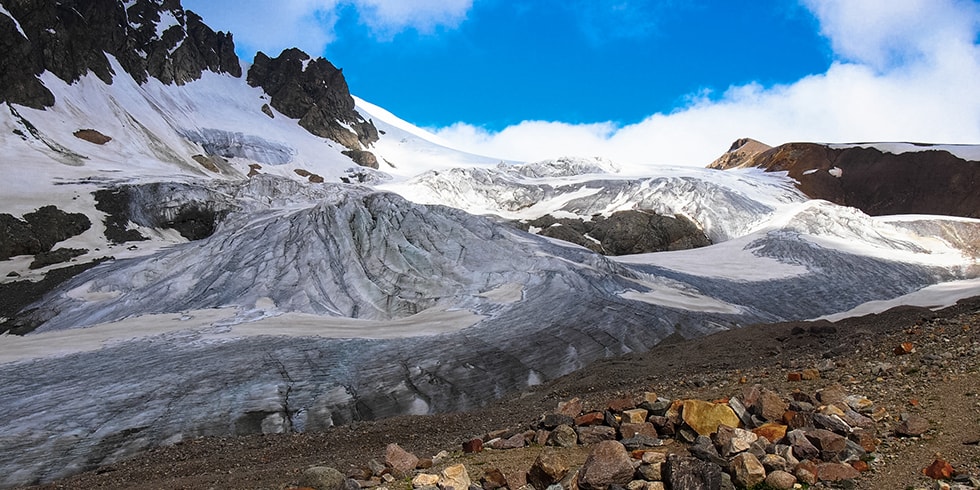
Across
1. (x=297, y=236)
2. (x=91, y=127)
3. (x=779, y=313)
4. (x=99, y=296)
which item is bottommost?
(x=779, y=313)

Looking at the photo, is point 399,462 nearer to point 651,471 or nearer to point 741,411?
point 651,471

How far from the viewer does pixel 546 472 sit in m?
6.33

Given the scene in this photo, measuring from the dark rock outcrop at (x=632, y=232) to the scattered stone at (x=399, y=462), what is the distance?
165ft

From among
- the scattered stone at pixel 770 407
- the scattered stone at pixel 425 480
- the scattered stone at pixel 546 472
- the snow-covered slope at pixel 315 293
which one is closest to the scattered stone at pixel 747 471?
the scattered stone at pixel 770 407

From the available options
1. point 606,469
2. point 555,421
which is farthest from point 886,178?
point 606,469

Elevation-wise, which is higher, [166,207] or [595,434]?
[166,207]

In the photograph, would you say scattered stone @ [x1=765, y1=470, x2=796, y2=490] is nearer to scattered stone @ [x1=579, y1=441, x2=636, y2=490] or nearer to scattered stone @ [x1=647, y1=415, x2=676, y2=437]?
scattered stone @ [x1=579, y1=441, x2=636, y2=490]

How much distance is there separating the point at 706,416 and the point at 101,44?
9544 cm

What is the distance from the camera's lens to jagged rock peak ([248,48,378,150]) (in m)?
107

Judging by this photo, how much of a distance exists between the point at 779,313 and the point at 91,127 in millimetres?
63381

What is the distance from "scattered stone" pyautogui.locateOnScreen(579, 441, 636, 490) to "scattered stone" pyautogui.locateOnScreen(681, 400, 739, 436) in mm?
1345

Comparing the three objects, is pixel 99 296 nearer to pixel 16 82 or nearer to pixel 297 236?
pixel 297 236

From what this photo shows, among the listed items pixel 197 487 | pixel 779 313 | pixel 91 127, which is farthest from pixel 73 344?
pixel 91 127

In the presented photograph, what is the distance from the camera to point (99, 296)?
90.0 ft
